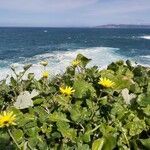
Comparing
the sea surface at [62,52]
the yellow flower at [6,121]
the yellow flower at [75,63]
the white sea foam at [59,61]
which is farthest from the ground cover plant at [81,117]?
the white sea foam at [59,61]

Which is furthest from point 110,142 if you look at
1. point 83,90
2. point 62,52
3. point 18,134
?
point 62,52

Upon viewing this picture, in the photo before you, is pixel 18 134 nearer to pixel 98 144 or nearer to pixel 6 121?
pixel 6 121

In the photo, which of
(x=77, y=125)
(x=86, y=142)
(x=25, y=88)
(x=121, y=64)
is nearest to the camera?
(x=86, y=142)

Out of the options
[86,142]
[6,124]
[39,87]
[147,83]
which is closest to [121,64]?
[147,83]

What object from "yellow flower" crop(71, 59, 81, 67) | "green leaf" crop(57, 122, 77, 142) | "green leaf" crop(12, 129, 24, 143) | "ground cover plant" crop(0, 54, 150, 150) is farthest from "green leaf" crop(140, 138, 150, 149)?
"yellow flower" crop(71, 59, 81, 67)

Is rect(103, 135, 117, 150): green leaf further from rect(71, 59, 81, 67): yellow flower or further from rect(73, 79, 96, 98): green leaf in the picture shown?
A: rect(71, 59, 81, 67): yellow flower

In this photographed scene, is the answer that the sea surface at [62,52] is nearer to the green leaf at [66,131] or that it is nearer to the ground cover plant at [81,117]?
the ground cover plant at [81,117]

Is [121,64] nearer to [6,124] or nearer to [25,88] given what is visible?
[25,88]

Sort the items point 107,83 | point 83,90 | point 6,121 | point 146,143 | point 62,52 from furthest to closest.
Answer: point 62,52, point 83,90, point 107,83, point 146,143, point 6,121
